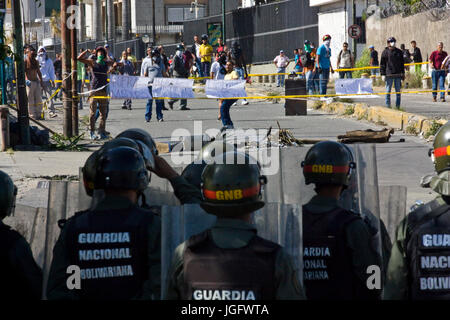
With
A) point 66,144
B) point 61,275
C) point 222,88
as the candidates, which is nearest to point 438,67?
point 222,88

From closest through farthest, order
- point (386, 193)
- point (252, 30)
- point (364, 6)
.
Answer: point (386, 193) < point (364, 6) < point (252, 30)

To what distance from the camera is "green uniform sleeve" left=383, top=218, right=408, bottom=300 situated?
361 cm

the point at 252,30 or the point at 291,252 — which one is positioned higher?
the point at 252,30

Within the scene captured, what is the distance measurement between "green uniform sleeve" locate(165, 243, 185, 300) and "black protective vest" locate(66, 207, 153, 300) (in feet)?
1.38

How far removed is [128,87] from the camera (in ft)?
58.3

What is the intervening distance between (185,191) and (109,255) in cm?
105

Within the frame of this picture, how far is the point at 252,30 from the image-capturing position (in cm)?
4722

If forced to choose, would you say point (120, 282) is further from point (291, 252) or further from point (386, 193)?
point (386, 193)

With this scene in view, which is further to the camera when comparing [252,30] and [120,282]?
[252,30]

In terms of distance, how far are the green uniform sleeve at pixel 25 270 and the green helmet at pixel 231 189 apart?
91 cm

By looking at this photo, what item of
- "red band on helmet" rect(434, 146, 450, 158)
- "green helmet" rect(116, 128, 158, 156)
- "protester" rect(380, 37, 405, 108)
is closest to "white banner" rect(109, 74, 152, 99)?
"protester" rect(380, 37, 405, 108)

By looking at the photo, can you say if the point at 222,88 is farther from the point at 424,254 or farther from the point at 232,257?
the point at 232,257

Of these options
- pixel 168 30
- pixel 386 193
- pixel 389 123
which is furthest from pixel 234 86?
pixel 168 30

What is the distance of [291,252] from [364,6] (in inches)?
1454
